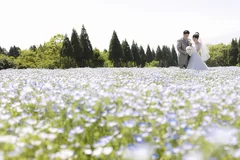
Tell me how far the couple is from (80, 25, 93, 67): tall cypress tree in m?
55.8

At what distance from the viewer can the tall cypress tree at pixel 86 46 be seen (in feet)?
236

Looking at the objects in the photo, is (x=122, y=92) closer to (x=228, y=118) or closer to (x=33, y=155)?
(x=228, y=118)

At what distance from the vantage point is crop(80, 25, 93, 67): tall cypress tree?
236ft

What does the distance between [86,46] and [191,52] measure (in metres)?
58.9

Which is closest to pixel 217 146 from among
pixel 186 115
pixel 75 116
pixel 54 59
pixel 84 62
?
pixel 186 115

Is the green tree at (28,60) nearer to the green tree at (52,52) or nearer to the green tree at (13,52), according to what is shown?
the green tree at (52,52)

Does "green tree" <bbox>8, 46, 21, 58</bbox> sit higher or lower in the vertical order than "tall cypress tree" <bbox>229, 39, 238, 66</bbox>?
higher

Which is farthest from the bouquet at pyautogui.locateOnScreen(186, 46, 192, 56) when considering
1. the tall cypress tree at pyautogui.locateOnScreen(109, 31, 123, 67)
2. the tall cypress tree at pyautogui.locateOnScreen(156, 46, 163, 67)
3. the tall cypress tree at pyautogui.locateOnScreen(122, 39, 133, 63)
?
the tall cypress tree at pyautogui.locateOnScreen(156, 46, 163, 67)

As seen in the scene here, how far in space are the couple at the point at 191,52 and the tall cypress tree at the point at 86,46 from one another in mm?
55836

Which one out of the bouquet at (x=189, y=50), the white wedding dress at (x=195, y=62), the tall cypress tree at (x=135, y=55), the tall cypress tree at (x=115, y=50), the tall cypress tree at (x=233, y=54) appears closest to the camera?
the white wedding dress at (x=195, y=62)

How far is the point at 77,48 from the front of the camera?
70.9 m

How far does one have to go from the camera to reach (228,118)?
4.17 meters

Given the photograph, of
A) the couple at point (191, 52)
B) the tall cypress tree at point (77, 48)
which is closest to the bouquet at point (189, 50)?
the couple at point (191, 52)

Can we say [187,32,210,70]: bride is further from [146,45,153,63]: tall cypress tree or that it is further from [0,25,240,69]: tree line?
[146,45,153,63]: tall cypress tree
